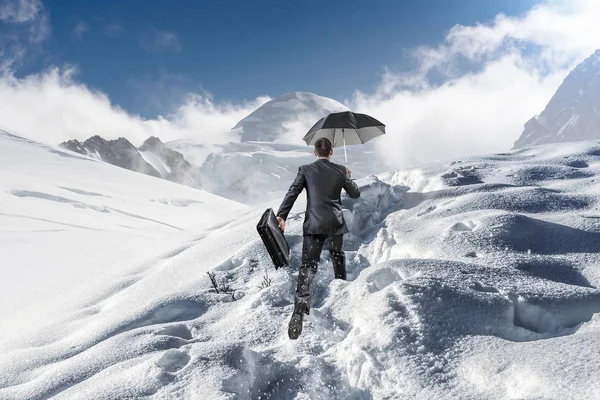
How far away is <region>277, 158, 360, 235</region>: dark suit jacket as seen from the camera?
4344mm

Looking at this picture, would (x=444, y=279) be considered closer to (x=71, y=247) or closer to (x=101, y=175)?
(x=71, y=247)

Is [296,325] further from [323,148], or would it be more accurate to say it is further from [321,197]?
[323,148]

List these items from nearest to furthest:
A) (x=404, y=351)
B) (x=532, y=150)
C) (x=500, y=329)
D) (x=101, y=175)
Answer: (x=404, y=351), (x=500, y=329), (x=532, y=150), (x=101, y=175)

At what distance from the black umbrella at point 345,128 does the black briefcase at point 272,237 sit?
215 cm

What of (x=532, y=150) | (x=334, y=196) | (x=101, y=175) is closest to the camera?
(x=334, y=196)

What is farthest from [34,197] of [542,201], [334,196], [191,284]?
[542,201]

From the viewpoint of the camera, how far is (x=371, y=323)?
10.9ft

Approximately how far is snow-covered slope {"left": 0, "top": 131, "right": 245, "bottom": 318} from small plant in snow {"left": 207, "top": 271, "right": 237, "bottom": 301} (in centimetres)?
495

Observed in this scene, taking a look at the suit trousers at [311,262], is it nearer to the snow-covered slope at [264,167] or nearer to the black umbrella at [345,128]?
the black umbrella at [345,128]

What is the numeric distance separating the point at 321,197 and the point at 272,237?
69cm

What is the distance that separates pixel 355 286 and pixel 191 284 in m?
2.36

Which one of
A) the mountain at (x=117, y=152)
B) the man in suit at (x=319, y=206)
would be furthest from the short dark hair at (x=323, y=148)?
the mountain at (x=117, y=152)

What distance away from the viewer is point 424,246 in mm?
5320

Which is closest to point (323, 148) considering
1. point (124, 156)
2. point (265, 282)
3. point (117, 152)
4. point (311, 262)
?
point (311, 262)
